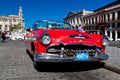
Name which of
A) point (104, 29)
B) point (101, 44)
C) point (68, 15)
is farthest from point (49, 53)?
point (68, 15)

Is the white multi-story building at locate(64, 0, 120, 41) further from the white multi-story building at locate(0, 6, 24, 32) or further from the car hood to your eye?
the car hood

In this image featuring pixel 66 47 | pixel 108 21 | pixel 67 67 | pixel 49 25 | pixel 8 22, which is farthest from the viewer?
→ pixel 8 22

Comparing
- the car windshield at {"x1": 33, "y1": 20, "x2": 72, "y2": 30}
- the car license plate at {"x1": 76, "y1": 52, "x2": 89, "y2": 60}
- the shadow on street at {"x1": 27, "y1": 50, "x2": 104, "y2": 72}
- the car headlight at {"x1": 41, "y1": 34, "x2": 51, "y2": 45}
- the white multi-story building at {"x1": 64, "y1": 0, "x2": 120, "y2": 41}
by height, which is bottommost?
the shadow on street at {"x1": 27, "y1": 50, "x2": 104, "y2": 72}

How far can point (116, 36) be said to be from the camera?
65938 mm

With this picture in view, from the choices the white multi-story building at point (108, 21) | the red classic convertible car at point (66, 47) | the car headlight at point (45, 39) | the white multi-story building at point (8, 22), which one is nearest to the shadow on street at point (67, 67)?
the red classic convertible car at point (66, 47)

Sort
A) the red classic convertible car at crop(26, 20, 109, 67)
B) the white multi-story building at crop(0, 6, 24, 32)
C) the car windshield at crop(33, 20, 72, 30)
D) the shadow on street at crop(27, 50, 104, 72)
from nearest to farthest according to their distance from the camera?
the red classic convertible car at crop(26, 20, 109, 67) → the shadow on street at crop(27, 50, 104, 72) → the car windshield at crop(33, 20, 72, 30) → the white multi-story building at crop(0, 6, 24, 32)

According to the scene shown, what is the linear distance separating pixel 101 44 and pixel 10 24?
111 metres

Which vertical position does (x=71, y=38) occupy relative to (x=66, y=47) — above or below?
above

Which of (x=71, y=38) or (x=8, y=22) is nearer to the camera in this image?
(x=71, y=38)

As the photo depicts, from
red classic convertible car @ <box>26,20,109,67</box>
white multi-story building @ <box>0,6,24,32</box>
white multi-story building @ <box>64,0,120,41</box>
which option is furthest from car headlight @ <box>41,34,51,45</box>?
white multi-story building @ <box>0,6,24,32</box>

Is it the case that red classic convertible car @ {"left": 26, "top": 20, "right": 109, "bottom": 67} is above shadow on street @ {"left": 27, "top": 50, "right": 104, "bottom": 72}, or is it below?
above

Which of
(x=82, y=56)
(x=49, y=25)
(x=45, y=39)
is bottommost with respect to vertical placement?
(x=82, y=56)

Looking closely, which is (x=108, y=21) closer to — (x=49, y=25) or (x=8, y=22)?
(x=8, y=22)

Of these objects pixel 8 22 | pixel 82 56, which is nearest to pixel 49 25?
pixel 82 56
